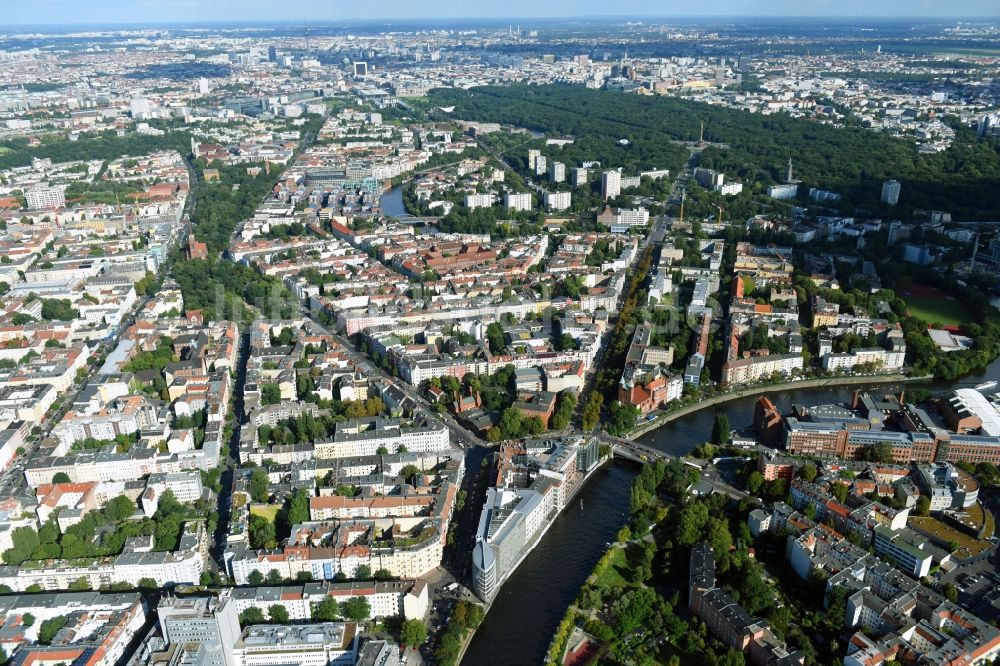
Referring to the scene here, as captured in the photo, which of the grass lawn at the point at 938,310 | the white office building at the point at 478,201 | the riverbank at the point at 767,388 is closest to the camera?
the riverbank at the point at 767,388

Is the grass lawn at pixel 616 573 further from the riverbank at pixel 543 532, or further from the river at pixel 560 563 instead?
the riverbank at pixel 543 532

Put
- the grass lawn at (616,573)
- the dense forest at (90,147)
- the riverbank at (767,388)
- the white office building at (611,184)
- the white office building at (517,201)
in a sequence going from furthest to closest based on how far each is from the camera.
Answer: the dense forest at (90,147) → the white office building at (611,184) → the white office building at (517,201) → the riverbank at (767,388) → the grass lawn at (616,573)

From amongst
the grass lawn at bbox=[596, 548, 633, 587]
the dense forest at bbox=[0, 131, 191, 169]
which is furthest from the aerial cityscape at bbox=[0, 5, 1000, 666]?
the dense forest at bbox=[0, 131, 191, 169]

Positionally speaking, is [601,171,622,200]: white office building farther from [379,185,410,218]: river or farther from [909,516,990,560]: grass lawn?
[909,516,990,560]: grass lawn

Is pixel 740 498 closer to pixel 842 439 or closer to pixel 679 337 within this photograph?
pixel 842 439

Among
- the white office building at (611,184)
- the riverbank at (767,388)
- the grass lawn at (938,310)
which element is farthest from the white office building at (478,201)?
the riverbank at (767,388)

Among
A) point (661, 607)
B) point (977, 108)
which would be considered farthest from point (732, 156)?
point (661, 607)

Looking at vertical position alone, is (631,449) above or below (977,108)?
Result: below
